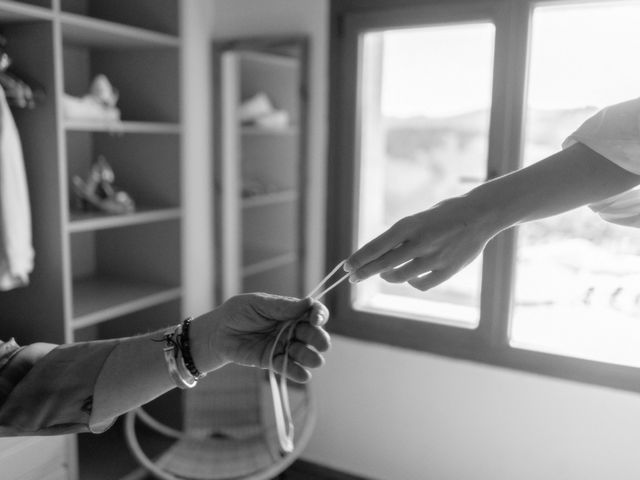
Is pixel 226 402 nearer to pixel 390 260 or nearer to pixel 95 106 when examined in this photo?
pixel 95 106

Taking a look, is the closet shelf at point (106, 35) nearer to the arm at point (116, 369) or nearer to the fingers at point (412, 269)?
the arm at point (116, 369)

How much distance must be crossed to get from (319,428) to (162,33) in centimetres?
183

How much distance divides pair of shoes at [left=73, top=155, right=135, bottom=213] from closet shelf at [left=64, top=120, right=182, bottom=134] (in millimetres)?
185

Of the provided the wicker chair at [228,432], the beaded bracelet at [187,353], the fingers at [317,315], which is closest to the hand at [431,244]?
the fingers at [317,315]

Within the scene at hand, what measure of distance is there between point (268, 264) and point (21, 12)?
161 centimetres

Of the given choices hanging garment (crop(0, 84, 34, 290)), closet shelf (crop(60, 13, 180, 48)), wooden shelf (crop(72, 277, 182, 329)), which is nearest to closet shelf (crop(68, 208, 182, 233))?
hanging garment (crop(0, 84, 34, 290))

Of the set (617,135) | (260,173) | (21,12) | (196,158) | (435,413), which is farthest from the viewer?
(260,173)

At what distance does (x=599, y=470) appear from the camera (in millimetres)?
2252

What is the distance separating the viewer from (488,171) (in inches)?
88.7

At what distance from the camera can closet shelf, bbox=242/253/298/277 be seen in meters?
3.10

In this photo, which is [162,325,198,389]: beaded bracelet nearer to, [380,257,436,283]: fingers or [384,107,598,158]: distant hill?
[380,257,436,283]: fingers

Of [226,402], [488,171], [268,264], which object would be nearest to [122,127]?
[268,264]

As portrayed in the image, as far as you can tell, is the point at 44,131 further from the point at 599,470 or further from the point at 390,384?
the point at 599,470

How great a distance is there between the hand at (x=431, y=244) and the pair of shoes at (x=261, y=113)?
227 cm
